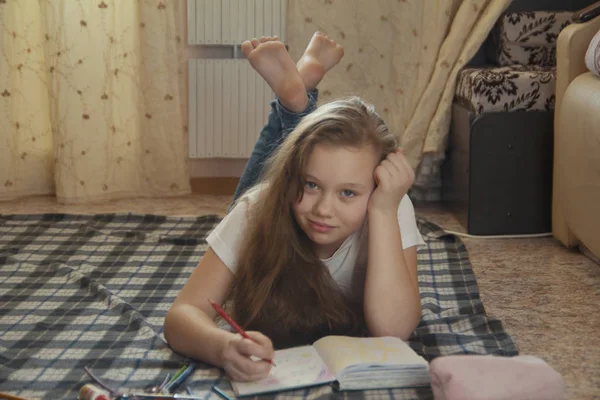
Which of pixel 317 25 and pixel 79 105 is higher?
pixel 317 25

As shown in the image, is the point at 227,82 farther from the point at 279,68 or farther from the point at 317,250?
the point at 317,250

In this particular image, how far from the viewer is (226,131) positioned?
3.23 meters

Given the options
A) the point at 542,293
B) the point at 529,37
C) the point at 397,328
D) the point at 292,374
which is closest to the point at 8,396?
the point at 292,374

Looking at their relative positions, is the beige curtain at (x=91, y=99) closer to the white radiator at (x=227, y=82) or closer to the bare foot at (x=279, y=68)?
the white radiator at (x=227, y=82)

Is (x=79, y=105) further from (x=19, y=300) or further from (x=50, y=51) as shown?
(x=19, y=300)

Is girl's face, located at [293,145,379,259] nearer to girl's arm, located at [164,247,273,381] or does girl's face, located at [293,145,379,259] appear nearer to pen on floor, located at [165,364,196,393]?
girl's arm, located at [164,247,273,381]

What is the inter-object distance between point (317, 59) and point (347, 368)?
913mm

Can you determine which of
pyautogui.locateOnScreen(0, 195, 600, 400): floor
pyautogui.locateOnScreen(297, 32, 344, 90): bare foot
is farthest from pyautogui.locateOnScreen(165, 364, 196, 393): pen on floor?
pyautogui.locateOnScreen(297, 32, 344, 90): bare foot

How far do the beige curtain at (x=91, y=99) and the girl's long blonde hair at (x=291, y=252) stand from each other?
5.63ft

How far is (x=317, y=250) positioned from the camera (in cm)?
157

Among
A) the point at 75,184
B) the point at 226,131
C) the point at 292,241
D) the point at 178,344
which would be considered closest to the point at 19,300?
the point at 178,344

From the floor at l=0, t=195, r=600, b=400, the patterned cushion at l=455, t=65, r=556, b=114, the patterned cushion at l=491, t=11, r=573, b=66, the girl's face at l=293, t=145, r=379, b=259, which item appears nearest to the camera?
the girl's face at l=293, t=145, r=379, b=259

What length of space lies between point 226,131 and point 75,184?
56 centimetres

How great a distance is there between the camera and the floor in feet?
5.30
